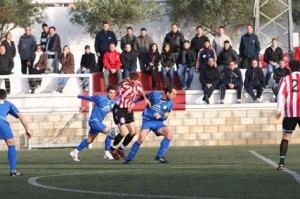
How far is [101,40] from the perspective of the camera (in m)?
31.1

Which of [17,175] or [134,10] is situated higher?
[134,10]

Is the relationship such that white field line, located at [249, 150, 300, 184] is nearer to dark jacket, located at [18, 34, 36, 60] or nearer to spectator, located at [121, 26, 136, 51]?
spectator, located at [121, 26, 136, 51]

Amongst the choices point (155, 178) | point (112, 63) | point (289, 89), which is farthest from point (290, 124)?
point (112, 63)

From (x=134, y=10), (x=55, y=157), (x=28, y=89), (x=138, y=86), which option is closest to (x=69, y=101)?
(x=28, y=89)

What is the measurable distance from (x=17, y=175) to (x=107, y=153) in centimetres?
543

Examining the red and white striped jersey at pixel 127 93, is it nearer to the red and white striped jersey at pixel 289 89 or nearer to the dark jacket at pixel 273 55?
the red and white striped jersey at pixel 289 89

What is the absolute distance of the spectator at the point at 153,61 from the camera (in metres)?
30.6

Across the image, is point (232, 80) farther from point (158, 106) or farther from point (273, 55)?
point (158, 106)

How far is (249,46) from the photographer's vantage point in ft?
103

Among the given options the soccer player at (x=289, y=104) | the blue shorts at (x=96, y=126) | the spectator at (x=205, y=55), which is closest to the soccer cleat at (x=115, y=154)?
the blue shorts at (x=96, y=126)

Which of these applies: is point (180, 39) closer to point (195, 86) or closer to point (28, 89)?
point (195, 86)

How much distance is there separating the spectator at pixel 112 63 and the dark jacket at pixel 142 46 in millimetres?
766

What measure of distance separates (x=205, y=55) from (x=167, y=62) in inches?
46.6

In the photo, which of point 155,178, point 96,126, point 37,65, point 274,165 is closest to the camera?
point 155,178
